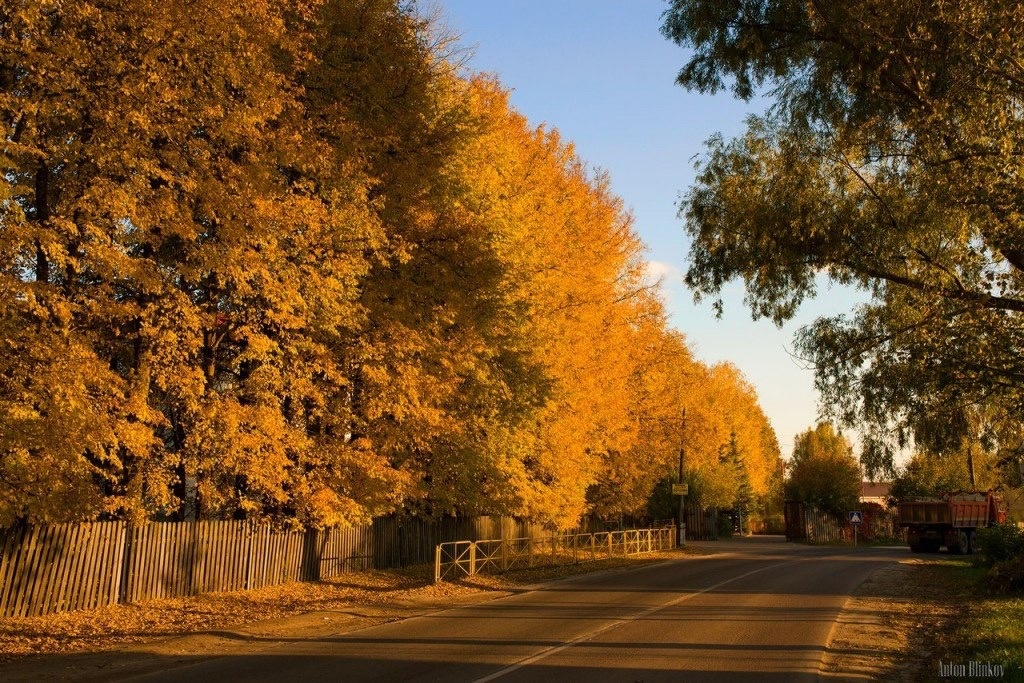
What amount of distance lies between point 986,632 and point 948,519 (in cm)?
3048

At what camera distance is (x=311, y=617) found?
1570cm

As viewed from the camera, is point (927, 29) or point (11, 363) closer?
point (11, 363)

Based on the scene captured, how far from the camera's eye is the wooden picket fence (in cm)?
1380

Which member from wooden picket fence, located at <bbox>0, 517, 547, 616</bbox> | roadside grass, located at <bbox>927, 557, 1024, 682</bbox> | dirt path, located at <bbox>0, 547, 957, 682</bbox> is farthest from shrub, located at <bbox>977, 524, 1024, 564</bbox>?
wooden picket fence, located at <bbox>0, 517, 547, 616</bbox>

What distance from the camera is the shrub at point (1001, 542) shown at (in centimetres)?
2489

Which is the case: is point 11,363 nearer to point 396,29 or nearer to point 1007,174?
point 396,29

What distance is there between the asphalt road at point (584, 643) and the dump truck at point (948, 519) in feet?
75.7

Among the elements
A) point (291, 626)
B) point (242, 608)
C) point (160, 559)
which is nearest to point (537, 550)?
point (242, 608)

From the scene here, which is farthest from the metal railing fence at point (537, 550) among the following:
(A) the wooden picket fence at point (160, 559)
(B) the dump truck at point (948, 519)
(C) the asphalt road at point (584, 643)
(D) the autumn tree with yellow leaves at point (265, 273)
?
(B) the dump truck at point (948, 519)

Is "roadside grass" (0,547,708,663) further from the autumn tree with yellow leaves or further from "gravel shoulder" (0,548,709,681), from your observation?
the autumn tree with yellow leaves

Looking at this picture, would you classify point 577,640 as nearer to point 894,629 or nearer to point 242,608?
point 894,629

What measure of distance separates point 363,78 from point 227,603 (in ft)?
37.7

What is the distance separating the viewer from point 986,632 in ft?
41.8

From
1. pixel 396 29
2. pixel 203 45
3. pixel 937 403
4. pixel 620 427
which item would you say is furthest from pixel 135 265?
pixel 620 427
